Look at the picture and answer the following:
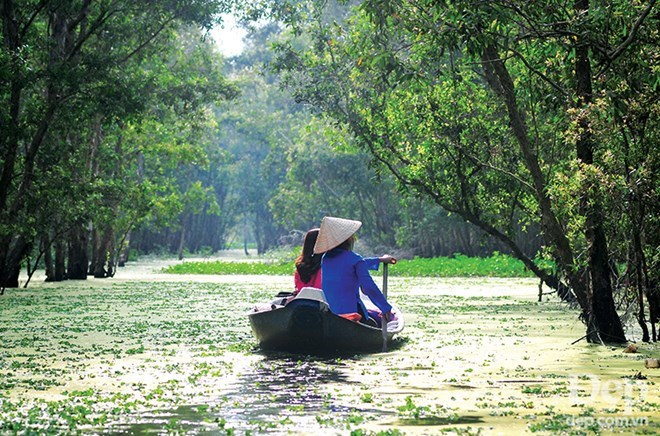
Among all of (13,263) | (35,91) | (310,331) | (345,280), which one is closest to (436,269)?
(13,263)

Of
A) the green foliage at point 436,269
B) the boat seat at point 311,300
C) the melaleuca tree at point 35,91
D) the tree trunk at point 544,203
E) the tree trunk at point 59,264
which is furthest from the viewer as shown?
the green foliage at point 436,269

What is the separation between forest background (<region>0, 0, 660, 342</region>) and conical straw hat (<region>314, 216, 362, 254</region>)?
1521mm

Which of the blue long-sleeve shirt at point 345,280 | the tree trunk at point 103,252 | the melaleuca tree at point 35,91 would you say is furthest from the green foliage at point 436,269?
the blue long-sleeve shirt at point 345,280

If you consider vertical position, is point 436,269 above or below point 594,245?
above

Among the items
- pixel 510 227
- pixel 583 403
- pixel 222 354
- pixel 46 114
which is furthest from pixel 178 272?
pixel 583 403

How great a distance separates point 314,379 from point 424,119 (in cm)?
913

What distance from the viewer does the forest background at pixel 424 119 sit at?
415 inches

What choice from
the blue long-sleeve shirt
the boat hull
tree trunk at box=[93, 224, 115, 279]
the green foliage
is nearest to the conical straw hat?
the blue long-sleeve shirt

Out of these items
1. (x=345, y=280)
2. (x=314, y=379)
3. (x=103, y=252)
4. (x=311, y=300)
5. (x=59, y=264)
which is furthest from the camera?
(x=103, y=252)

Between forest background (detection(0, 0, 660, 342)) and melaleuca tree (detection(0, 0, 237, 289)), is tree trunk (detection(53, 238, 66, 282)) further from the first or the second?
melaleuca tree (detection(0, 0, 237, 289))

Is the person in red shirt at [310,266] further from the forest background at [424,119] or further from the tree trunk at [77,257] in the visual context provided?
the tree trunk at [77,257]

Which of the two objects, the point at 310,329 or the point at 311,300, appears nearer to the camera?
the point at 311,300

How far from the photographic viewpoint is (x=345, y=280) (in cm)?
1122

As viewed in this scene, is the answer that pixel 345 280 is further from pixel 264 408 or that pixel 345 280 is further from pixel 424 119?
pixel 424 119
